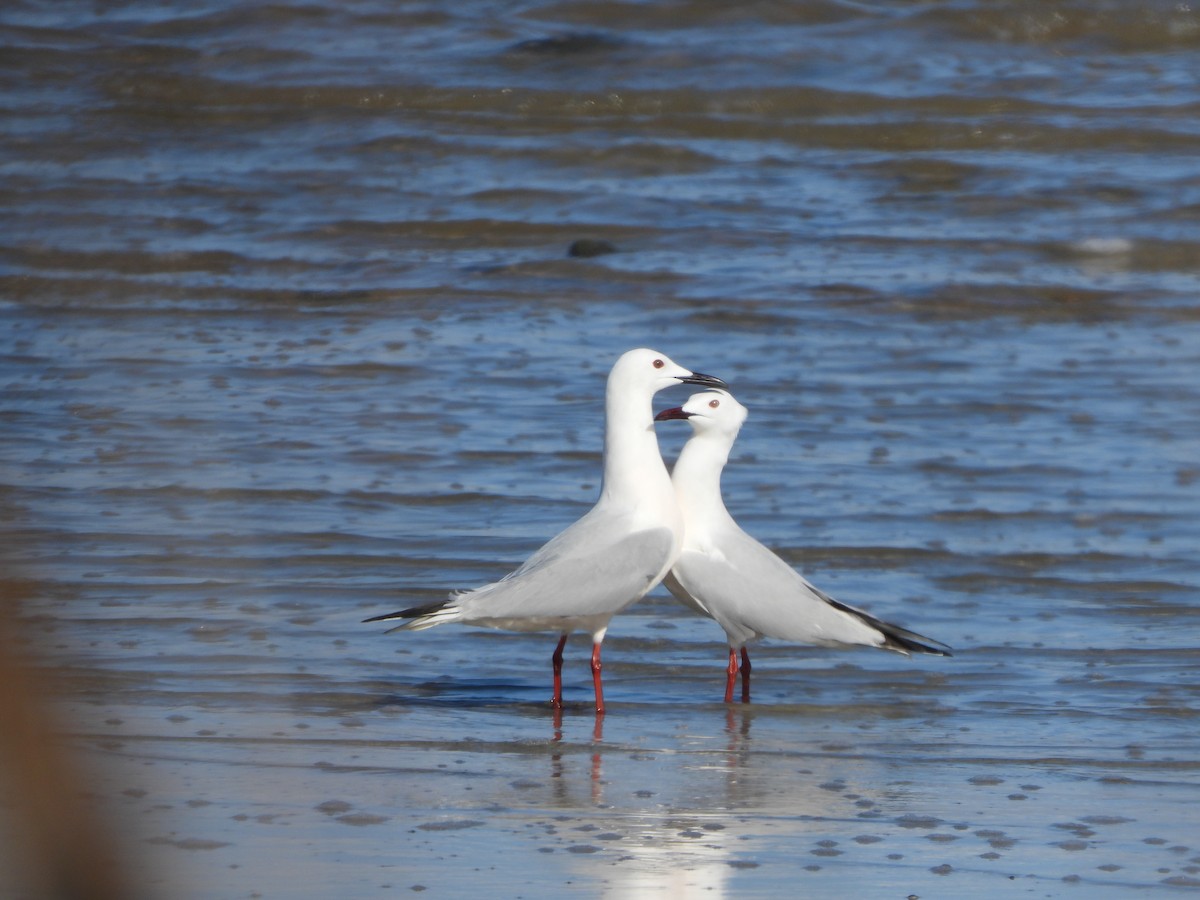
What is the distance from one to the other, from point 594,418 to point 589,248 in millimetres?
3671

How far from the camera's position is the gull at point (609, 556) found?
4.18m

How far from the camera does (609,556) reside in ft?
14.1

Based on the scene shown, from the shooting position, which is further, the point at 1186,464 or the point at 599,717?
the point at 1186,464

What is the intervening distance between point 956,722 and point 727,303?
5.75 m

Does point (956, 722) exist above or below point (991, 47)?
below

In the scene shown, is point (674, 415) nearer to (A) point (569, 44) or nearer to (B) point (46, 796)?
(B) point (46, 796)

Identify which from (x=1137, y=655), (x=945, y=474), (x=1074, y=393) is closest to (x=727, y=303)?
(x=1074, y=393)

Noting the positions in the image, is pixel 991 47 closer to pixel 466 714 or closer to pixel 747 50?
pixel 747 50

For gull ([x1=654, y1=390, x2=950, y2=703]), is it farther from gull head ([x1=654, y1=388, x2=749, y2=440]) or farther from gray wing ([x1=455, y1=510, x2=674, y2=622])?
gray wing ([x1=455, y1=510, x2=674, y2=622])

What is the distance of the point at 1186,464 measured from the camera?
6.81 metres

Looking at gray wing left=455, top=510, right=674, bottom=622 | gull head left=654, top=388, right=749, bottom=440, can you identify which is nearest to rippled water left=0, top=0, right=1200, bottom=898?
gray wing left=455, top=510, right=674, bottom=622

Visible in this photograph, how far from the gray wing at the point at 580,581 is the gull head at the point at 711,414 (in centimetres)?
53

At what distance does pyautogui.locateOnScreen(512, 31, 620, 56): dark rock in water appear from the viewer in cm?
1550

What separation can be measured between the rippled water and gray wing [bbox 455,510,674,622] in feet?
0.91
